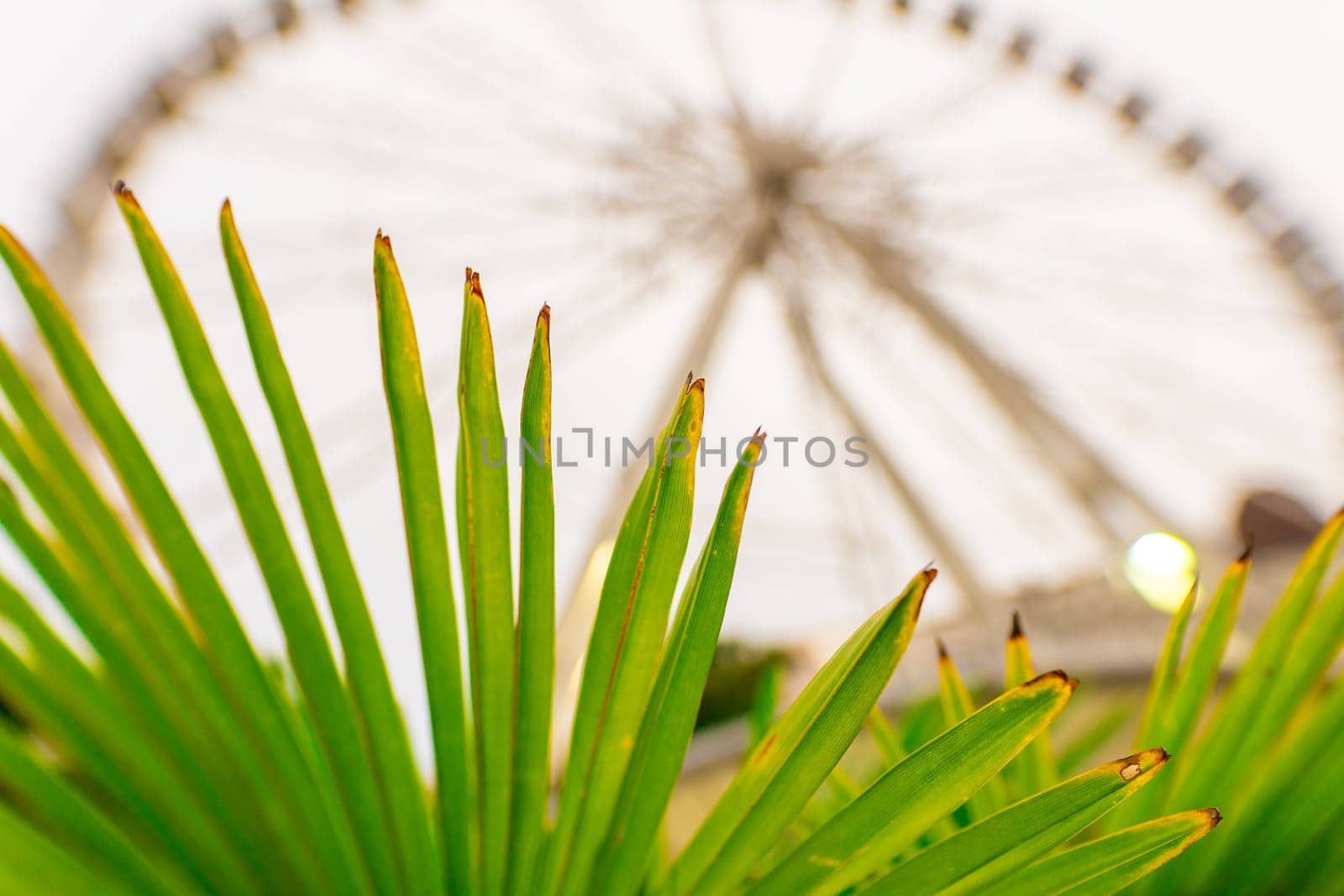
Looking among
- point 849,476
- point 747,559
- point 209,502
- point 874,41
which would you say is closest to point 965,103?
point 874,41

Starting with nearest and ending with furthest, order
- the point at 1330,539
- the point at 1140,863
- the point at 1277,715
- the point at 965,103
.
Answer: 1. the point at 1140,863
2. the point at 1277,715
3. the point at 1330,539
4. the point at 965,103

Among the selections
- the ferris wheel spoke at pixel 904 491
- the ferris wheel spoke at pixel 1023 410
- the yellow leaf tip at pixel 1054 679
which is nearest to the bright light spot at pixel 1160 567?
the ferris wheel spoke at pixel 1023 410

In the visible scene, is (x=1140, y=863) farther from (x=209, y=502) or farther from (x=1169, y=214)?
(x=1169, y=214)

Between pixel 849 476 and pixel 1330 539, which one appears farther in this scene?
pixel 849 476

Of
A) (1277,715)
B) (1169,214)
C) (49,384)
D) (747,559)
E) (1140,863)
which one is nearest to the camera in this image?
(1140,863)

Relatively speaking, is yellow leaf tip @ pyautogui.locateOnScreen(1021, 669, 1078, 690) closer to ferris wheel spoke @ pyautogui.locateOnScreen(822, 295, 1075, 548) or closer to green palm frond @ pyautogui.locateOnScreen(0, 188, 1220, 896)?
green palm frond @ pyautogui.locateOnScreen(0, 188, 1220, 896)

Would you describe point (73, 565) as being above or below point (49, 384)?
below

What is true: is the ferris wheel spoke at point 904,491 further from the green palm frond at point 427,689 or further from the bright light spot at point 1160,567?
the green palm frond at point 427,689

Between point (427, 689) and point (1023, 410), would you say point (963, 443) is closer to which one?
point (1023, 410)
